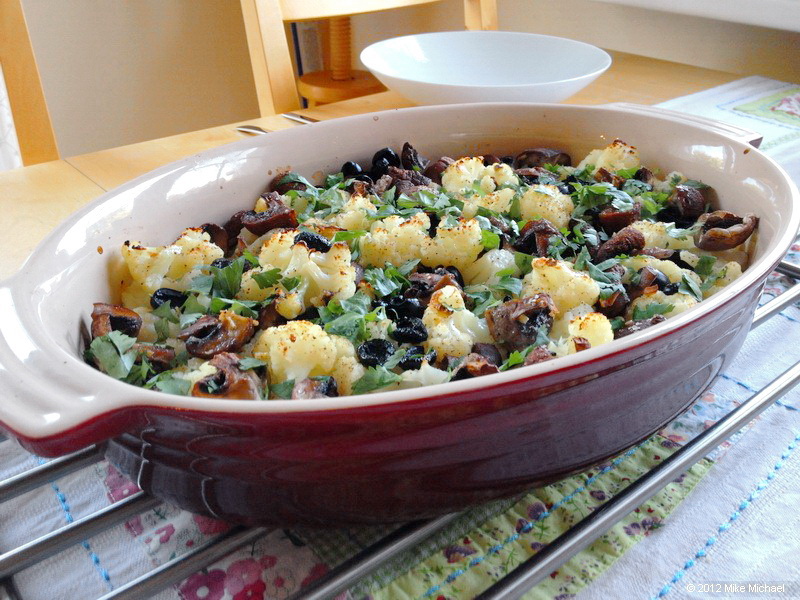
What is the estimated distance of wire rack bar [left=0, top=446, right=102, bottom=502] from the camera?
0.64m

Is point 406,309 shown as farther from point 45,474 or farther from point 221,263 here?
point 45,474

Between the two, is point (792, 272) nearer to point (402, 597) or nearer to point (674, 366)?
point (674, 366)

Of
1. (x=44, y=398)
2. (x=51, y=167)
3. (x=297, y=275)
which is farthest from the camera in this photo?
(x=51, y=167)

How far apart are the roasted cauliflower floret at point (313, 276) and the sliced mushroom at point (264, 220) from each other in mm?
125

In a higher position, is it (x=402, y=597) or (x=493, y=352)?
(x=493, y=352)

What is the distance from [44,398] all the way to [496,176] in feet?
2.48

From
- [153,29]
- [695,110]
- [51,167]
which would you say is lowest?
[695,110]

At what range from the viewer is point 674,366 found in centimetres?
62

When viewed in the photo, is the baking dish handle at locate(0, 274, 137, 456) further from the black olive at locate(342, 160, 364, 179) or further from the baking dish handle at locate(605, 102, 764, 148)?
the baking dish handle at locate(605, 102, 764, 148)

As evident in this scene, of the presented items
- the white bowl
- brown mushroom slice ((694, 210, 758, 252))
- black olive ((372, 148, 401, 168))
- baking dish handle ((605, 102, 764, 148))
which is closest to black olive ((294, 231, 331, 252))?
black olive ((372, 148, 401, 168))

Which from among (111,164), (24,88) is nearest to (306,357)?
(111,164)

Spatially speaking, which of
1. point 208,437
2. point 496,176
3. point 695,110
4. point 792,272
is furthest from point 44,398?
point 695,110

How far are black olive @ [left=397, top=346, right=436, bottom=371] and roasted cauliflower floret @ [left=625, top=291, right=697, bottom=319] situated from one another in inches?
9.8

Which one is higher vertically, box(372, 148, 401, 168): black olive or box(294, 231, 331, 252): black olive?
box(372, 148, 401, 168): black olive
